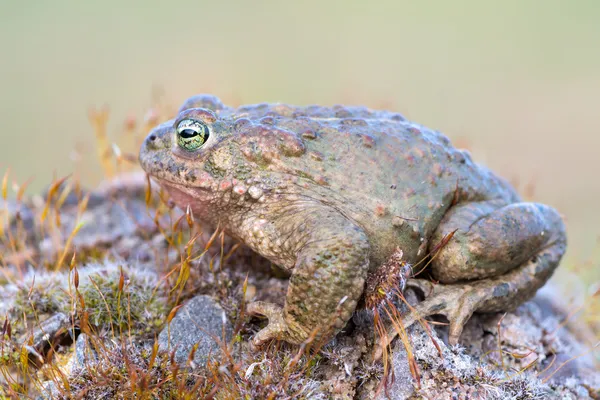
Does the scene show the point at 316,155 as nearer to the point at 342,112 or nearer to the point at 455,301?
the point at 342,112

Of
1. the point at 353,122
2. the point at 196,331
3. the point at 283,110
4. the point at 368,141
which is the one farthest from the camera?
the point at 283,110

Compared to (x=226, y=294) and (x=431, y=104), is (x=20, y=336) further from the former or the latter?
(x=431, y=104)

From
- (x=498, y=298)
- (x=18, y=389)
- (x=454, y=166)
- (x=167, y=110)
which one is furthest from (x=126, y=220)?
(x=498, y=298)

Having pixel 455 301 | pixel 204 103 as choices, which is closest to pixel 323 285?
pixel 455 301

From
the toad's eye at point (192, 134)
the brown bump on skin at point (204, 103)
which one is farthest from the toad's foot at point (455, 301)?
the brown bump on skin at point (204, 103)

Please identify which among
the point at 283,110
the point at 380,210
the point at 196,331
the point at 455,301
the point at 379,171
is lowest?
the point at 196,331

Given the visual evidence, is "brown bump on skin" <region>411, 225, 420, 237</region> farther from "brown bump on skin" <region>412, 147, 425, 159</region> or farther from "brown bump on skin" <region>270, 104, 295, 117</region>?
"brown bump on skin" <region>270, 104, 295, 117</region>
